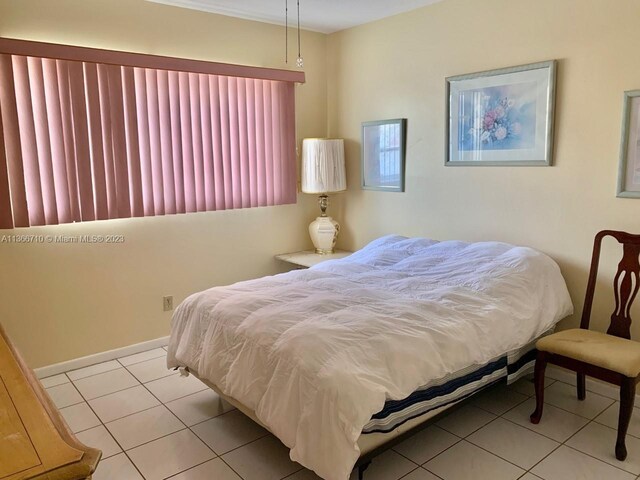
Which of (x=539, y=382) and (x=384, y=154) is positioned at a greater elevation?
(x=384, y=154)

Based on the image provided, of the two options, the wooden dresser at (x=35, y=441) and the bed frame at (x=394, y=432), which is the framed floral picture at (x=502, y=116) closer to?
the bed frame at (x=394, y=432)

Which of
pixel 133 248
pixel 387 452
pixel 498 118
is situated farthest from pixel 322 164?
pixel 387 452

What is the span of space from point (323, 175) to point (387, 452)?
2450 millimetres

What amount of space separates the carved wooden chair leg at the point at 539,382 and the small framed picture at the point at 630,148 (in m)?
1.04

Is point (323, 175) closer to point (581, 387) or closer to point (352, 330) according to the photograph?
point (352, 330)

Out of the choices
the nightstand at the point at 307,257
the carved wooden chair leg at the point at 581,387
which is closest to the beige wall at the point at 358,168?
the nightstand at the point at 307,257

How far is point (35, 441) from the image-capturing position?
3.53 ft

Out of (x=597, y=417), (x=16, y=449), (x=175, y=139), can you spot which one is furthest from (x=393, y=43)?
(x=16, y=449)

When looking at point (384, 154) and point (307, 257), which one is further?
point (307, 257)

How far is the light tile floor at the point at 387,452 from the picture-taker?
7.47 ft

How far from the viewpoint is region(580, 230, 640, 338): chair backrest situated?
2.72m

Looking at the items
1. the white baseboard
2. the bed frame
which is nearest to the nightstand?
the white baseboard

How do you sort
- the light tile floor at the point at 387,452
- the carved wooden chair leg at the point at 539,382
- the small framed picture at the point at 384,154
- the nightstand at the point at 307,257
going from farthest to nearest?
the nightstand at the point at 307,257, the small framed picture at the point at 384,154, the carved wooden chair leg at the point at 539,382, the light tile floor at the point at 387,452

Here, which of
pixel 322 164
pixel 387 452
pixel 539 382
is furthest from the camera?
pixel 322 164
